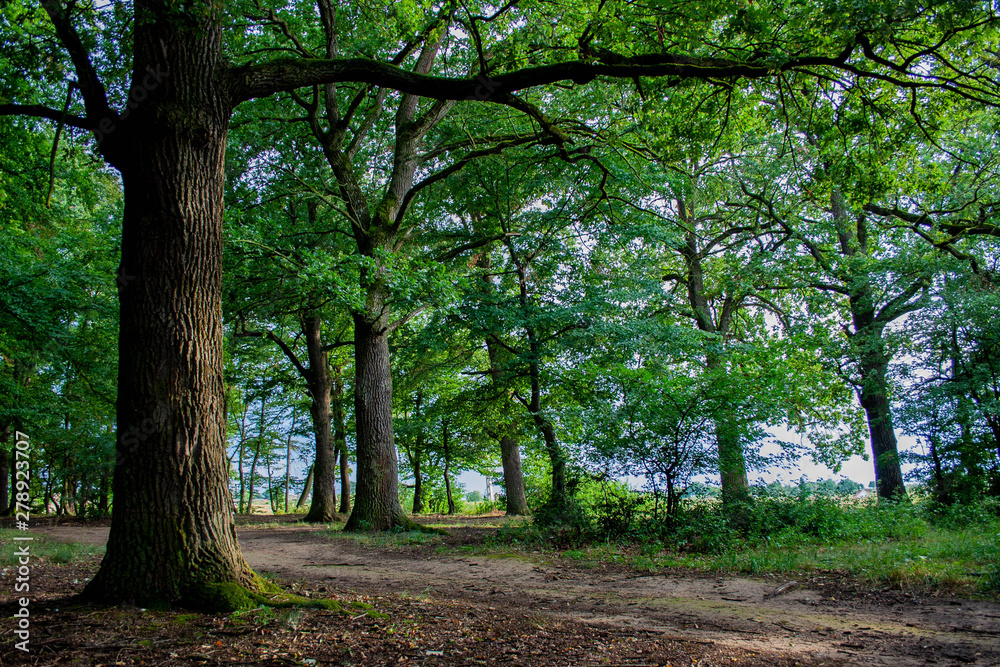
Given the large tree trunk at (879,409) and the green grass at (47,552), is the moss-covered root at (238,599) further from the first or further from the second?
the large tree trunk at (879,409)

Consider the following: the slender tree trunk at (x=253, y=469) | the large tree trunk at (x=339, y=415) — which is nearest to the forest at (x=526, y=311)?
the large tree trunk at (x=339, y=415)

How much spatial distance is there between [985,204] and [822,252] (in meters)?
3.65

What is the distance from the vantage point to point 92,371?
13148 millimetres

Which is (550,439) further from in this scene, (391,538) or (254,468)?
(254,468)

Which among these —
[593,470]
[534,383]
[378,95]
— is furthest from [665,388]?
[378,95]

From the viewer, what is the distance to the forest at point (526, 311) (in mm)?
3854

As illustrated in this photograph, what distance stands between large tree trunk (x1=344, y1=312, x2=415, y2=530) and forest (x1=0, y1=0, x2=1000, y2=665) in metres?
0.06

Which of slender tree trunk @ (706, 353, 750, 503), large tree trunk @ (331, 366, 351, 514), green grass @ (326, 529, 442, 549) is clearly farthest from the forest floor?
large tree trunk @ (331, 366, 351, 514)

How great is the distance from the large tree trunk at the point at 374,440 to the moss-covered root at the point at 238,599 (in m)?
7.39

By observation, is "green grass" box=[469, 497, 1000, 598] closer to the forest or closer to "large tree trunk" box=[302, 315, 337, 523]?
the forest

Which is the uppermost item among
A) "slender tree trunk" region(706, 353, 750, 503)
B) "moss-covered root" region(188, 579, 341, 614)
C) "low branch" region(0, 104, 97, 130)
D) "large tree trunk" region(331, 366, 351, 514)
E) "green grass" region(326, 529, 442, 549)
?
"low branch" region(0, 104, 97, 130)

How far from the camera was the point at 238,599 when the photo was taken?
12.2 feet

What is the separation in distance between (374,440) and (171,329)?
7719 mm

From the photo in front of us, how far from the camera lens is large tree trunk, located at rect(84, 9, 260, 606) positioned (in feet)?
12.3
